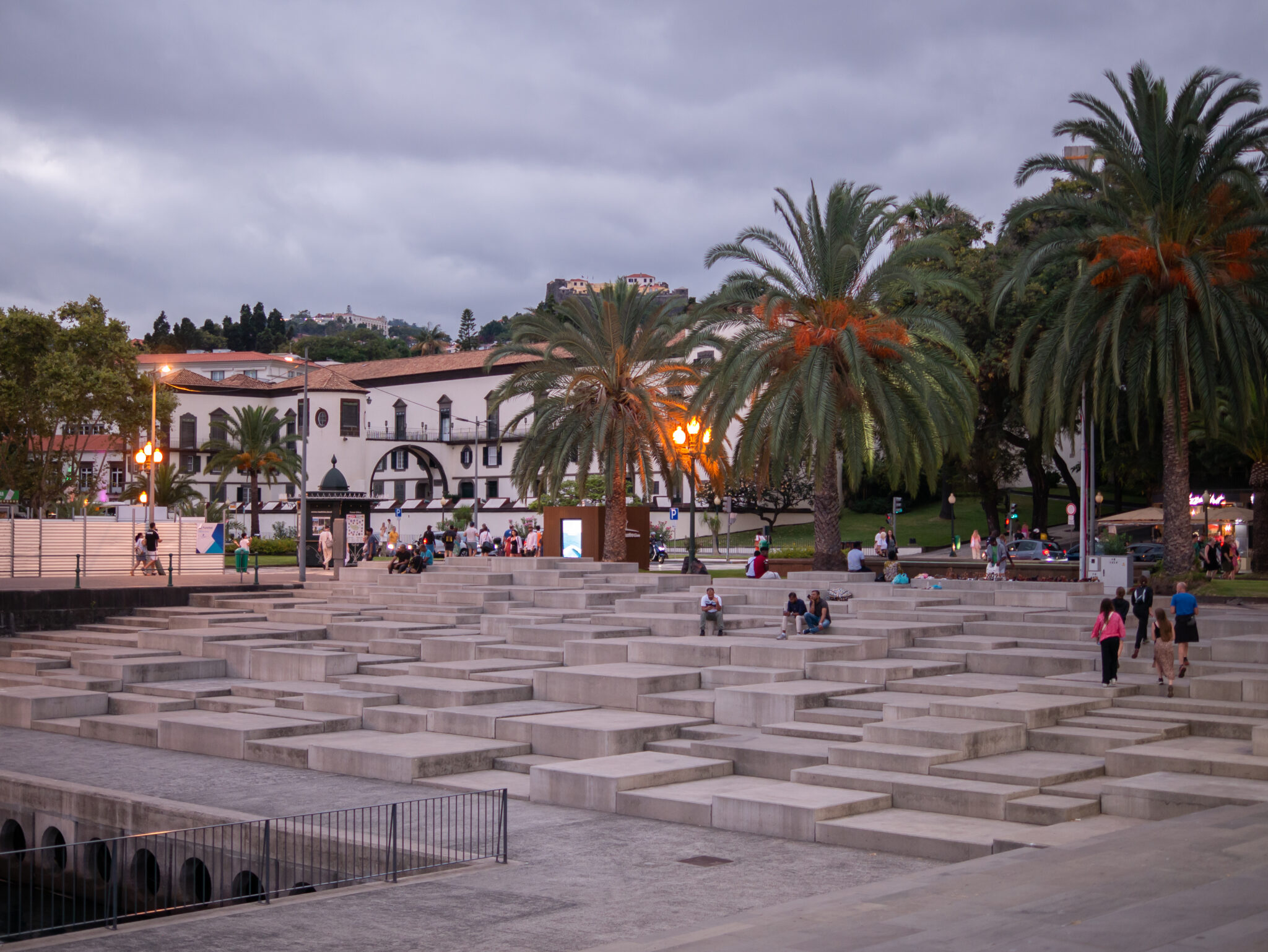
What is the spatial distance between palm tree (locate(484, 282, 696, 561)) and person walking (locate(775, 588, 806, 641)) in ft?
39.8

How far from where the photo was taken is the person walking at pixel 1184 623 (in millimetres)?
15633

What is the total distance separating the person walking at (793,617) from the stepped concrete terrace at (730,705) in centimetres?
23

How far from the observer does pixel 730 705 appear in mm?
15789

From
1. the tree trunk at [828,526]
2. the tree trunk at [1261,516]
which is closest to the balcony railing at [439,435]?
the tree trunk at [1261,516]

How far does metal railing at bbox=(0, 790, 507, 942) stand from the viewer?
1019 cm

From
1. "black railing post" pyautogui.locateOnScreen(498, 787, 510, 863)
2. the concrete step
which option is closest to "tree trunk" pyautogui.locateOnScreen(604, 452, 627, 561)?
the concrete step

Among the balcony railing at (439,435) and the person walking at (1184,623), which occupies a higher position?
the balcony railing at (439,435)

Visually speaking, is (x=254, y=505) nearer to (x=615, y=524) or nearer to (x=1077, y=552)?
(x=615, y=524)

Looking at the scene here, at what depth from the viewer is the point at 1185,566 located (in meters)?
23.0

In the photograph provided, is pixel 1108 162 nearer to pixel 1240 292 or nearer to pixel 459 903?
pixel 1240 292

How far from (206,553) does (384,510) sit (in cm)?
4501

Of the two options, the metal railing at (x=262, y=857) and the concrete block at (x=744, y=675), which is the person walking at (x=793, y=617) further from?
the metal railing at (x=262, y=857)

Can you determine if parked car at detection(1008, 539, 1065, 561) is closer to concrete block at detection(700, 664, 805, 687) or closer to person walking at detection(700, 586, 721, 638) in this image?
person walking at detection(700, 586, 721, 638)

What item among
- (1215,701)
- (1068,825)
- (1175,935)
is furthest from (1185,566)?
(1175,935)
